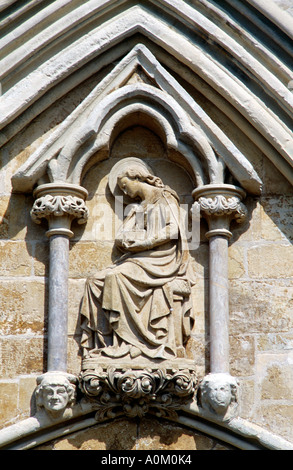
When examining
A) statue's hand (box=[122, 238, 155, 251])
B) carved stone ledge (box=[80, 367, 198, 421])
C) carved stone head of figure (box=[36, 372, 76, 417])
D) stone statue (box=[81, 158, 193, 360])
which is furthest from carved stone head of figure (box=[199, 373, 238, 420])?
statue's hand (box=[122, 238, 155, 251])

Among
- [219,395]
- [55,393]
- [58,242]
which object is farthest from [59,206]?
[219,395]

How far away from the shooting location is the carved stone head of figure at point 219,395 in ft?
24.9

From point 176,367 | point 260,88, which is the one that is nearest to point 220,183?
point 260,88

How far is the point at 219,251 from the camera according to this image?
7.95 m

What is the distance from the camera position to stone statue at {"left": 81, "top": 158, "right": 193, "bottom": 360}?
7.74m

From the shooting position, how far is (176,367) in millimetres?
7633

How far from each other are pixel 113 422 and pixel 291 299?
1488 mm

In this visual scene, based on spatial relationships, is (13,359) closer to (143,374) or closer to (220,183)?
(143,374)

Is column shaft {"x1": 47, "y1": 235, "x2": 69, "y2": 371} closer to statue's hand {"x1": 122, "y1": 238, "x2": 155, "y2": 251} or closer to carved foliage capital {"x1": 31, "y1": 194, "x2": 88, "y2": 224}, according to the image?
carved foliage capital {"x1": 31, "y1": 194, "x2": 88, "y2": 224}

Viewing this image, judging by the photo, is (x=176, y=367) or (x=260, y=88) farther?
(x=260, y=88)

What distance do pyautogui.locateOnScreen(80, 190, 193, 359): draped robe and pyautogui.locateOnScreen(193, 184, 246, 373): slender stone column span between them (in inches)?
7.2

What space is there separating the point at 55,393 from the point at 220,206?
172 cm

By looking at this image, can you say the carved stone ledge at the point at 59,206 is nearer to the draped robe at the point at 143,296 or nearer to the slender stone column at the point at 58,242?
the slender stone column at the point at 58,242

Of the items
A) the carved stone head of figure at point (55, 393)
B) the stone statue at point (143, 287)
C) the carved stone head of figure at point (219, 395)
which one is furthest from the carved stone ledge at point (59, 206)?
the carved stone head of figure at point (219, 395)
